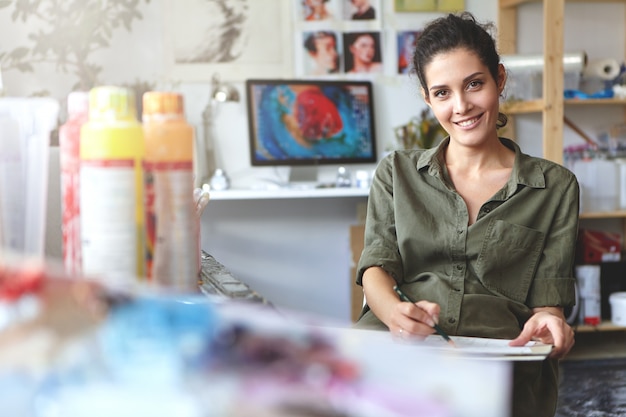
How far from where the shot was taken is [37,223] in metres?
0.91

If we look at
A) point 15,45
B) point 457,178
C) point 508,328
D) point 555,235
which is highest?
point 15,45

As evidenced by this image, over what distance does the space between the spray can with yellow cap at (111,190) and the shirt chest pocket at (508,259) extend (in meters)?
1.06

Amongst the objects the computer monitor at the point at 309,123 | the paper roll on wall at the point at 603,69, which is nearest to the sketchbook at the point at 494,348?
the computer monitor at the point at 309,123

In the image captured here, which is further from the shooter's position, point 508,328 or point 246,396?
point 508,328

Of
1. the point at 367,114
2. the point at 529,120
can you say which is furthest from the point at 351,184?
the point at 529,120

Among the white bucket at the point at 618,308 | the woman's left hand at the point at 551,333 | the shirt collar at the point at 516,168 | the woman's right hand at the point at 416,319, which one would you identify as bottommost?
the white bucket at the point at 618,308

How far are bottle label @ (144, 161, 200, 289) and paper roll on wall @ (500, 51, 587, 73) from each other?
124 inches

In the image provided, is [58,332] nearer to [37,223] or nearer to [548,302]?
[37,223]

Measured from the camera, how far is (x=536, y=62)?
384cm

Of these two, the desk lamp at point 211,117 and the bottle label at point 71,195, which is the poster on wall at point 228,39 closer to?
the desk lamp at point 211,117

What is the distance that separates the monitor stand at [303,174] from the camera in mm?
3965

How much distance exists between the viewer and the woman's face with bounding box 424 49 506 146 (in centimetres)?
178

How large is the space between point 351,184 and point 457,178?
2.01 meters

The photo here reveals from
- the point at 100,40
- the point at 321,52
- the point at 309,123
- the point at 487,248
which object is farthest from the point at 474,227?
the point at 100,40
